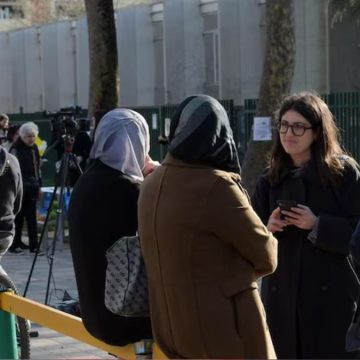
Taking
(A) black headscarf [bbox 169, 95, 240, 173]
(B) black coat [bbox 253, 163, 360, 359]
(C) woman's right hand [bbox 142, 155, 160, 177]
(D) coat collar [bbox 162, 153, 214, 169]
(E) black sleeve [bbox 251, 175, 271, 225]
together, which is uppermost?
(A) black headscarf [bbox 169, 95, 240, 173]

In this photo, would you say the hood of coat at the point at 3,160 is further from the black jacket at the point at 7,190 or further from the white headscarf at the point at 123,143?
the white headscarf at the point at 123,143

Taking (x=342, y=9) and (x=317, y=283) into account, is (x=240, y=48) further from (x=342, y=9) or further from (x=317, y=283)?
(x=317, y=283)

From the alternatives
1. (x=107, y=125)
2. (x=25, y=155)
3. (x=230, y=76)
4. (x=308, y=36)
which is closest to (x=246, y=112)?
(x=25, y=155)

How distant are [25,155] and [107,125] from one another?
30.9ft

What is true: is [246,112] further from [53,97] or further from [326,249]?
[53,97]

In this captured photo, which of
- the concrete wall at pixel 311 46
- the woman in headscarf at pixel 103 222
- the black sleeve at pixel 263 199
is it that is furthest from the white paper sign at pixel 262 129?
the concrete wall at pixel 311 46

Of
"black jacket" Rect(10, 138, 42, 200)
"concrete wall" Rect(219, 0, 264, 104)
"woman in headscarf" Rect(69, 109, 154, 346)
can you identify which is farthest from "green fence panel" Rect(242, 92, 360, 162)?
"concrete wall" Rect(219, 0, 264, 104)

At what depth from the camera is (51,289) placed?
35.1ft

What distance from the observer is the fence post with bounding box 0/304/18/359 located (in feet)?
18.6

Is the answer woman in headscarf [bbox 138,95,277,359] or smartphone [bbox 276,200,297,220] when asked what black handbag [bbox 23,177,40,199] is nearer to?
smartphone [bbox 276,200,297,220]

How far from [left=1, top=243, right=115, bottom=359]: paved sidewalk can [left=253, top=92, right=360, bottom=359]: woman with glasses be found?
303cm

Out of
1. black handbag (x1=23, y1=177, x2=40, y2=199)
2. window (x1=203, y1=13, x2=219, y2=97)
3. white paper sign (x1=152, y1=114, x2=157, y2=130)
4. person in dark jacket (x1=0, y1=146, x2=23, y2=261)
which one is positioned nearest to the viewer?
person in dark jacket (x1=0, y1=146, x2=23, y2=261)

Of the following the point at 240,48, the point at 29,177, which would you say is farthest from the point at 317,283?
the point at 240,48

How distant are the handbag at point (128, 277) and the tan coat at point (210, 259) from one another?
1.01 feet
